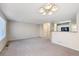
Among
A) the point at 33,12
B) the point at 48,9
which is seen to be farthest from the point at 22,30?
the point at 48,9

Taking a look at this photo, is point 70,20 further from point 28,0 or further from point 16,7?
point 16,7

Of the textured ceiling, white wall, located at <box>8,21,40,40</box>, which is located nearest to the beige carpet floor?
white wall, located at <box>8,21,40,40</box>

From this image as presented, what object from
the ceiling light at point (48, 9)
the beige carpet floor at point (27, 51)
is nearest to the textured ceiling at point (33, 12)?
the ceiling light at point (48, 9)

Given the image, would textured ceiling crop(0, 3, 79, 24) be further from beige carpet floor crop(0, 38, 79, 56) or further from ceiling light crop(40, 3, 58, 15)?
beige carpet floor crop(0, 38, 79, 56)

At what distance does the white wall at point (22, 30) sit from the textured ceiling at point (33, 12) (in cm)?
9

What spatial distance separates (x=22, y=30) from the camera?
1.60 m

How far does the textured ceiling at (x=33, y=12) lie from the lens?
128 centimetres

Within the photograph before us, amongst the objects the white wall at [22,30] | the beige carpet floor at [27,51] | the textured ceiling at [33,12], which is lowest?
the beige carpet floor at [27,51]

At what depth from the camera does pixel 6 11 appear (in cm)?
147

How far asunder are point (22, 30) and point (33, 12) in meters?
0.40

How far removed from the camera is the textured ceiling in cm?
128

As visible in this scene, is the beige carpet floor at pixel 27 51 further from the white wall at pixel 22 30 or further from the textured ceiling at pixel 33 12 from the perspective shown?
the textured ceiling at pixel 33 12

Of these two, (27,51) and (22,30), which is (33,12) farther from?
(27,51)

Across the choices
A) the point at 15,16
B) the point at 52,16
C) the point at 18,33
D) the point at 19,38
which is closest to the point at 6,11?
the point at 15,16
